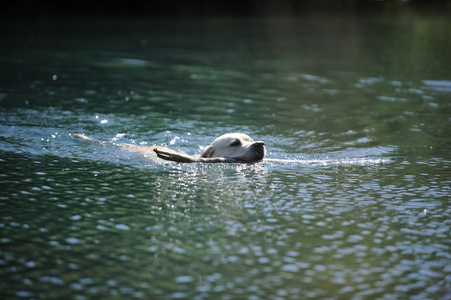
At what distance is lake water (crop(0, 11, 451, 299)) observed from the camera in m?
5.38

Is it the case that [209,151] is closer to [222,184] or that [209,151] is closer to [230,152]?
[230,152]

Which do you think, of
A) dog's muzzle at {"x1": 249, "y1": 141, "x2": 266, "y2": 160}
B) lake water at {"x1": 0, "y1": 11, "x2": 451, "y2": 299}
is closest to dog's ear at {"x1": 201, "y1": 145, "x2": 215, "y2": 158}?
lake water at {"x1": 0, "y1": 11, "x2": 451, "y2": 299}

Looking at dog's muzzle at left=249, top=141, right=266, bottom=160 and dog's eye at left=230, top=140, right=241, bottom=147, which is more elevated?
dog's eye at left=230, top=140, right=241, bottom=147

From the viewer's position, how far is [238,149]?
8.69 meters

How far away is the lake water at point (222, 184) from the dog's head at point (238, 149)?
0.17 meters

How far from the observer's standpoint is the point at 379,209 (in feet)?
23.9

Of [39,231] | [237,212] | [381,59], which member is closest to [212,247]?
[237,212]

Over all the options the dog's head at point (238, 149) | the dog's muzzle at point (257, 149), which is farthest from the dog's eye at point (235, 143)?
the dog's muzzle at point (257, 149)

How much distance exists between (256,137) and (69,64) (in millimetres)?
9285

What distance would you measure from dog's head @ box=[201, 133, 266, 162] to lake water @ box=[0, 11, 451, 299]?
0.17 metres

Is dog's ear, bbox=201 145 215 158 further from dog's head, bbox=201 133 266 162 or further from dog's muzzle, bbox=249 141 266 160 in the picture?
dog's muzzle, bbox=249 141 266 160

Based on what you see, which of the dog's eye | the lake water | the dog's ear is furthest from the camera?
the dog's ear

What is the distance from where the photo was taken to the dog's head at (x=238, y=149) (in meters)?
8.57

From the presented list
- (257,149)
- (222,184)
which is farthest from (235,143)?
(222,184)
